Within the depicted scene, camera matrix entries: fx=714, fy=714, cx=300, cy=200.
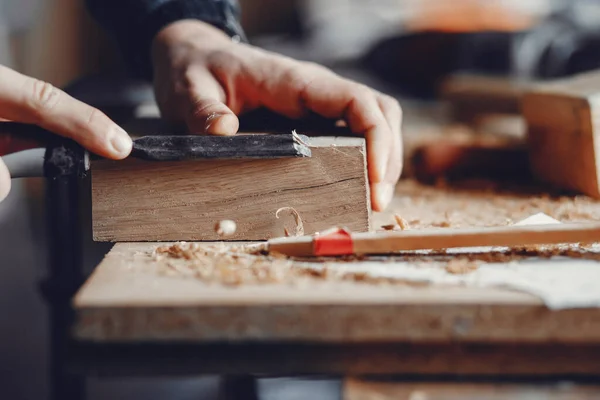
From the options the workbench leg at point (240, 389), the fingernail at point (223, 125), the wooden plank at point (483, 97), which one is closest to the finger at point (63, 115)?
the fingernail at point (223, 125)

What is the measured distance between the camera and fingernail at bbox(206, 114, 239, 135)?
0.86 metres

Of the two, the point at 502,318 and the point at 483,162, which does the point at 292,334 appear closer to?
the point at 502,318

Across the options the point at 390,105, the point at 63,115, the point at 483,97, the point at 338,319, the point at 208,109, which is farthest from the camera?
the point at 483,97

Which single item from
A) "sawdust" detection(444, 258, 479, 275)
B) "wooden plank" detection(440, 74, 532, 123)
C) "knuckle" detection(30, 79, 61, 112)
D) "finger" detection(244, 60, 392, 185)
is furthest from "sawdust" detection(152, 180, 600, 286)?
"wooden plank" detection(440, 74, 532, 123)

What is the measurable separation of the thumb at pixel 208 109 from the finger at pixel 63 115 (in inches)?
4.6

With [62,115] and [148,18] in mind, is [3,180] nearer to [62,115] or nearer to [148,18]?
[62,115]

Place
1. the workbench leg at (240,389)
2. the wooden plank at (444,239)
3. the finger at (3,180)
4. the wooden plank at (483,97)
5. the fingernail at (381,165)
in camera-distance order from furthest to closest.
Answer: the wooden plank at (483,97)
the workbench leg at (240,389)
the fingernail at (381,165)
the finger at (3,180)
the wooden plank at (444,239)

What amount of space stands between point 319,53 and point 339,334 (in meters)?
2.56

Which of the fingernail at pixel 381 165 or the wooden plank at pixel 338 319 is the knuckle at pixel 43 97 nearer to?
the wooden plank at pixel 338 319

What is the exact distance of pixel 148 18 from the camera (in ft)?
4.41

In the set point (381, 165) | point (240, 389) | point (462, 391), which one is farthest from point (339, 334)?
point (240, 389)

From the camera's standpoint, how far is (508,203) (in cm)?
107

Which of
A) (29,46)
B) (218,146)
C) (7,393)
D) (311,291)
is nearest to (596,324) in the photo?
(311,291)

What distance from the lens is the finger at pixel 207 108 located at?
87 cm
